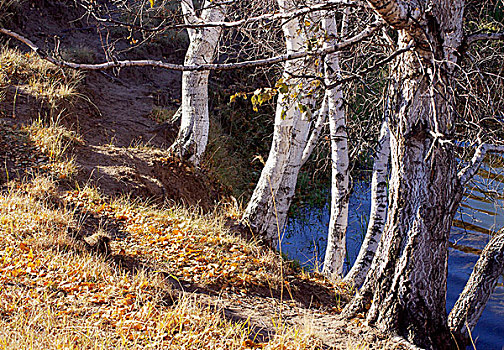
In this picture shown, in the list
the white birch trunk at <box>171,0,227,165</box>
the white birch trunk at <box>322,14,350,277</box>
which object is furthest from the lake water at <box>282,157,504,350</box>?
the white birch trunk at <box>171,0,227,165</box>

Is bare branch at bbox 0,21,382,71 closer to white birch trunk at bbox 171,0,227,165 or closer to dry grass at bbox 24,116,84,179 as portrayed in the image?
dry grass at bbox 24,116,84,179

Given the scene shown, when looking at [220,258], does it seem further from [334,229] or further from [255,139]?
[255,139]

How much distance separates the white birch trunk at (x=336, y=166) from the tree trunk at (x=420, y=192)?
2.19 m

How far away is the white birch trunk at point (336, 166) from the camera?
5637 mm

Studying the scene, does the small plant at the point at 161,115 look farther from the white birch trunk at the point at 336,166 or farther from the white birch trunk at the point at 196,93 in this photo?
the white birch trunk at the point at 336,166

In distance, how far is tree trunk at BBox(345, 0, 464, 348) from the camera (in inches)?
124

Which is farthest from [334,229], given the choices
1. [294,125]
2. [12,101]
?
[12,101]

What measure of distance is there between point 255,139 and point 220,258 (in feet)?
23.8

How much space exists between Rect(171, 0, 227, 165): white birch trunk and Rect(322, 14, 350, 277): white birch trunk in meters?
2.37

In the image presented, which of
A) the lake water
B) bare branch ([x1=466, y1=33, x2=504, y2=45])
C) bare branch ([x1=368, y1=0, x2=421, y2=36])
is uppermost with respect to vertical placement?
bare branch ([x1=466, y1=33, x2=504, y2=45])

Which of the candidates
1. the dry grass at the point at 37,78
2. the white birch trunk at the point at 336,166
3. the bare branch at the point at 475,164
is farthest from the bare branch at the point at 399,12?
the dry grass at the point at 37,78

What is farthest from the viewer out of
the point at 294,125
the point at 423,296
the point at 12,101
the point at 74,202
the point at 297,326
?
the point at 12,101

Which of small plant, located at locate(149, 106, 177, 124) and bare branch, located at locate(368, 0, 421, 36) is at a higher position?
bare branch, located at locate(368, 0, 421, 36)

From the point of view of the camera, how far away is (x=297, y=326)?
149 inches
